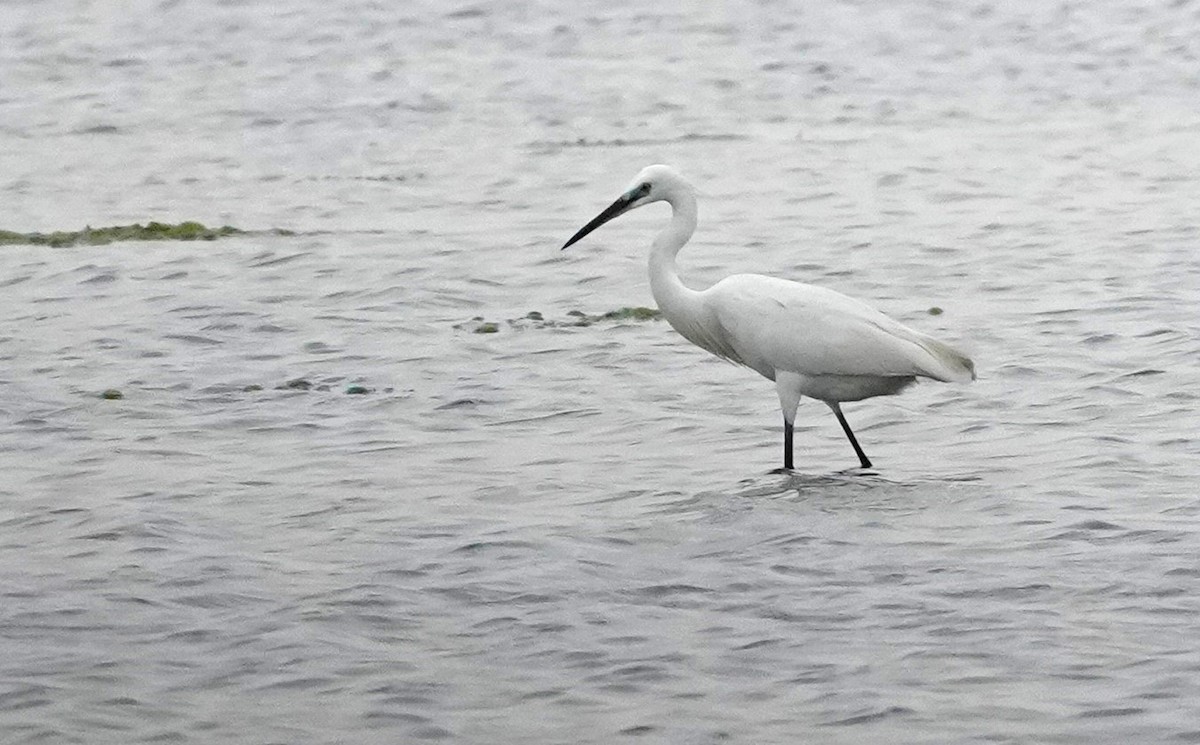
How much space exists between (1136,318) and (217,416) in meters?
5.03

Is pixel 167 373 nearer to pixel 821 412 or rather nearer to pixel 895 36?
pixel 821 412

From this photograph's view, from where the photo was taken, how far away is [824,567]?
7.88 m

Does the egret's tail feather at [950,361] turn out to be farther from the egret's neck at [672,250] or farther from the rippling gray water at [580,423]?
the egret's neck at [672,250]

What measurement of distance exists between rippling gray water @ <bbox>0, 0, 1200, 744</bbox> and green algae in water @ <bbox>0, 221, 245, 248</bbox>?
31 centimetres

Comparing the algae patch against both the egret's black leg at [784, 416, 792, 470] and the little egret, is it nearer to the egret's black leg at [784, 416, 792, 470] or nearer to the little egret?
the little egret

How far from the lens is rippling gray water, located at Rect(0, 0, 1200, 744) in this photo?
6.78 metres

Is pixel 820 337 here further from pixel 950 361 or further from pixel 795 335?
pixel 950 361

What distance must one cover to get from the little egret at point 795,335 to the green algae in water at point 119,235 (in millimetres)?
5508

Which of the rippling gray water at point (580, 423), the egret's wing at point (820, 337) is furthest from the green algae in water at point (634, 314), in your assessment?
the egret's wing at point (820, 337)

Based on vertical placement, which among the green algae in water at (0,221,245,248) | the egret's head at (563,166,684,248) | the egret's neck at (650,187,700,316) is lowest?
the green algae in water at (0,221,245,248)

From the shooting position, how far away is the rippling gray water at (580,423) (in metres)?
6.78

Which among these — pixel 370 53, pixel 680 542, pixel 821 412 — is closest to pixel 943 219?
pixel 821 412

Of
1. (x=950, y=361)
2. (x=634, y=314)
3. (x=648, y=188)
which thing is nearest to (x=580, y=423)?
(x=648, y=188)

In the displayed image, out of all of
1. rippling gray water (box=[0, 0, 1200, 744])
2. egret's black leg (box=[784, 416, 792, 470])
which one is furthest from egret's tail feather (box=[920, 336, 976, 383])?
egret's black leg (box=[784, 416, 792, 470])
